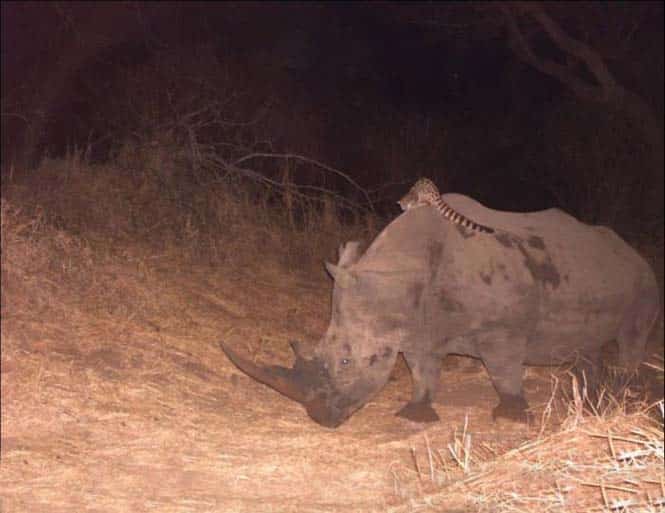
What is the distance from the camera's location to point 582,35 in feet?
47.1

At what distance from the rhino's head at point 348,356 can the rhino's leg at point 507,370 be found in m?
0.63

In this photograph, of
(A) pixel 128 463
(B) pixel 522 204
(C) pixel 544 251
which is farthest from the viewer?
(B) pixel 522 204

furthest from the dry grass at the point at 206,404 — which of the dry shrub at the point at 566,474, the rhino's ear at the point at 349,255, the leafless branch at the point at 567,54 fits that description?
the leafless branch at the point at 567,54

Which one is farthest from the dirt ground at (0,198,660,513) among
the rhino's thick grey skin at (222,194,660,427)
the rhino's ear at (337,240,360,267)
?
the rhino's ear at (337,240,360,267)

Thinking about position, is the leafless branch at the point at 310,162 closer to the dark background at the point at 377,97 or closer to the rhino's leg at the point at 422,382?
the dark background at the point at 377,97

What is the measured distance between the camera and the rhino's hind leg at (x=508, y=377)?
6.86 m

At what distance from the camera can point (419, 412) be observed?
684 centimetres

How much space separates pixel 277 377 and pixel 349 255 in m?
0.94

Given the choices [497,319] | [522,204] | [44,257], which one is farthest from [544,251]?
[44,257]

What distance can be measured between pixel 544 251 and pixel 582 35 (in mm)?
7941

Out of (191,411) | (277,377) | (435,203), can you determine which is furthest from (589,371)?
(191,411)

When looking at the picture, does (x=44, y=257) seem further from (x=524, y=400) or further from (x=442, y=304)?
(x=524, y=400)

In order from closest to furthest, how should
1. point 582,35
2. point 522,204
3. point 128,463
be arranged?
point 128,463 < point 522,204 < point 582,35

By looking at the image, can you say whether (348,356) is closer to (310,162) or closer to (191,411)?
(191,411)
